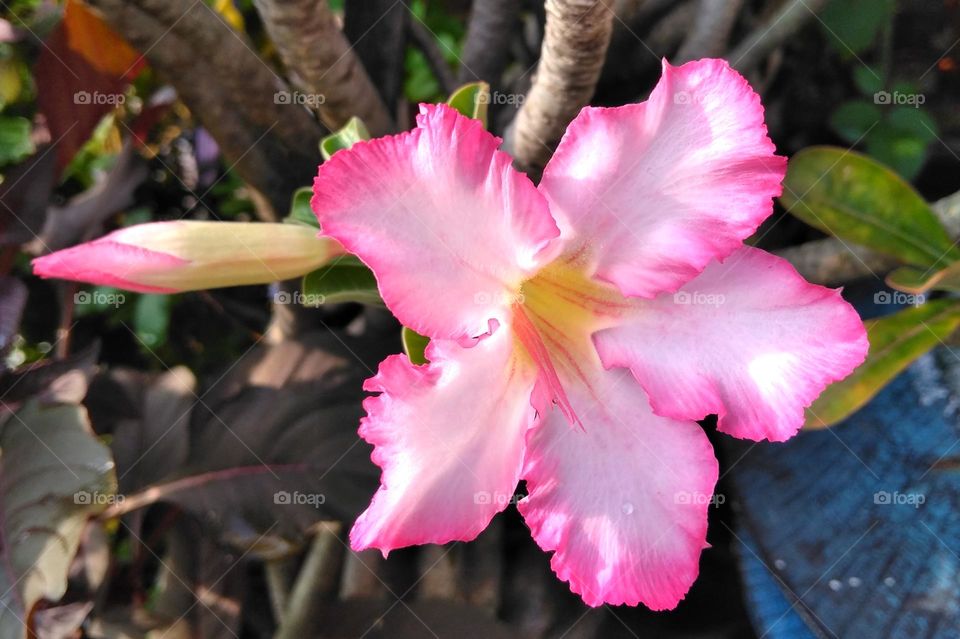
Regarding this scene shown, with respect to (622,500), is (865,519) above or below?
below

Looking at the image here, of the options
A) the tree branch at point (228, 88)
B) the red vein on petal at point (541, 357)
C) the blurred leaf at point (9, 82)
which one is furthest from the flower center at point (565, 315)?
the blurred leaf at point (9, 82)

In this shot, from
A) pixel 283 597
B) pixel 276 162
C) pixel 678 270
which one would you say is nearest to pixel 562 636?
pixel 283 597

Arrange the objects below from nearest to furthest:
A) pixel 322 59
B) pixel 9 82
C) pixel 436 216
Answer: pixel 436 216 → pixel 322 59 → pixel 9 82

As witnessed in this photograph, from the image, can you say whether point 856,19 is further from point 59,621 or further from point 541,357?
point 59,621

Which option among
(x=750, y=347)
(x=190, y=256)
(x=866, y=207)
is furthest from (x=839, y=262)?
(x=190, y=256)

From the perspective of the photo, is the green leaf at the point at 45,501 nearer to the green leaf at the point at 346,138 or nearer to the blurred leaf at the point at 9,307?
the blurred leaf at the point at 9,307
